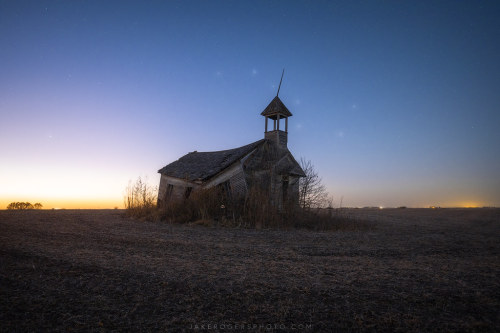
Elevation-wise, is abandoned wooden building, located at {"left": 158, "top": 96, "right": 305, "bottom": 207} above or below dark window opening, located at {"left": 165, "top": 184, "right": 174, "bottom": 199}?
above

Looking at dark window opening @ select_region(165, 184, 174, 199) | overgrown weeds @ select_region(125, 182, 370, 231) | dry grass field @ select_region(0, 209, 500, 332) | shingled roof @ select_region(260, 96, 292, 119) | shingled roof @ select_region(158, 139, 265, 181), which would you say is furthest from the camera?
dark window opening @ select_region(165, 184, 174, 199)

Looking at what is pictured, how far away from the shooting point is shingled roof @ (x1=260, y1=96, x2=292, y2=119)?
65.0ft

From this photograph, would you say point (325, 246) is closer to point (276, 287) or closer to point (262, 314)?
point (276, 287)

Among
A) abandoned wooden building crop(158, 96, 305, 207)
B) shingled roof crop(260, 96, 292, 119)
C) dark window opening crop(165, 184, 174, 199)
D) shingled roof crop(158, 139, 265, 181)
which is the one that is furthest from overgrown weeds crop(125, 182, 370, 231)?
shingled roof crop(260, 96, 292, 119)

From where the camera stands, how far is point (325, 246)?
297 inches

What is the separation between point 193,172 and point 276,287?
16.6 metres

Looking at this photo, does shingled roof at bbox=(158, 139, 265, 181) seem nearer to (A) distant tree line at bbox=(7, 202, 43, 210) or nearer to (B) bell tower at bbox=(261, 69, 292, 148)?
(B) bell tower at bbox=(261, 69, 292, 148)

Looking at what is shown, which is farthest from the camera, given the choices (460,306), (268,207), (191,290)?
(268,207)

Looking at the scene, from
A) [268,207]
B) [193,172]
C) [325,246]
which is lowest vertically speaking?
[325,246]

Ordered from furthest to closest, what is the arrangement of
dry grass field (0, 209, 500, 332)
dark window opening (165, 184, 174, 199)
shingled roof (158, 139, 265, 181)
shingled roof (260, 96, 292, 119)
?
dark window opening (165, 184, 174, 199), shingled roof (260, 96, 292, 119), shingled roof (158, 139, 265, 181), dry grass field (0, 209, 500, 332)

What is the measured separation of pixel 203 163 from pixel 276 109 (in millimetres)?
6945

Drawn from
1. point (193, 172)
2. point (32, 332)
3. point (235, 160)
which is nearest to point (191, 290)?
point (32, 332)

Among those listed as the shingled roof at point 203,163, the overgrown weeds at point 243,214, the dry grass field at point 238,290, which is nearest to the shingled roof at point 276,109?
the shingled roof at point 203,163

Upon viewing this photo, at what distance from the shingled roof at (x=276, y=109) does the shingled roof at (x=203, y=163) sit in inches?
99.7
